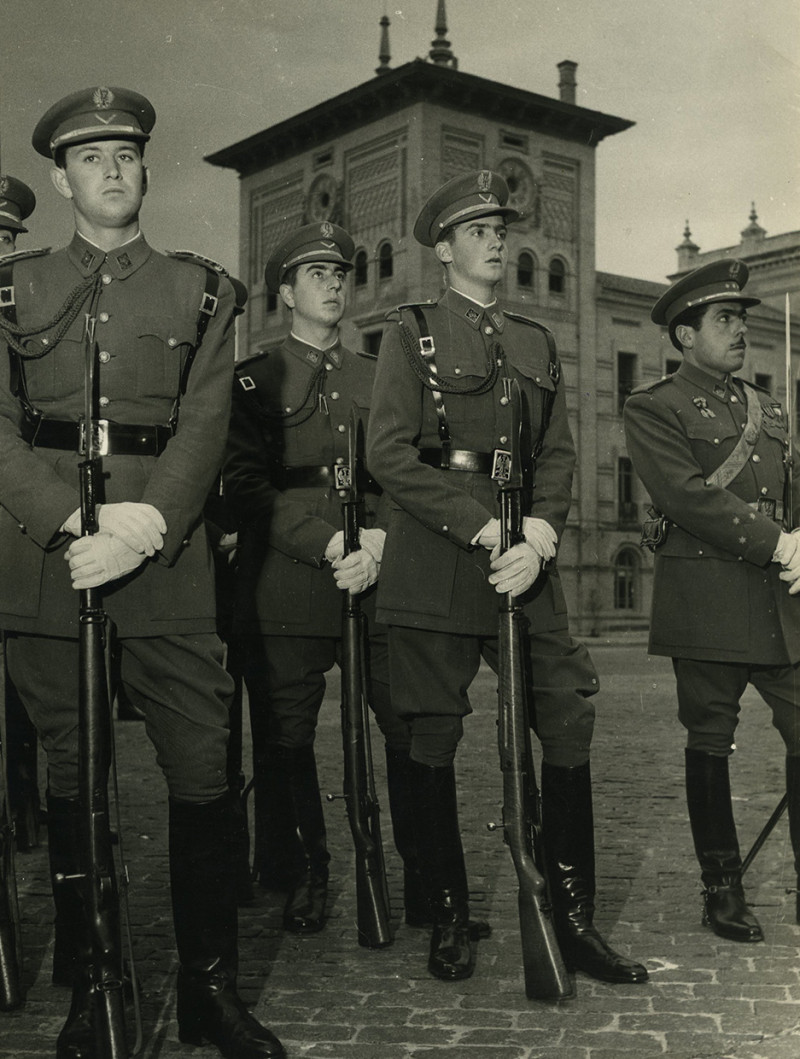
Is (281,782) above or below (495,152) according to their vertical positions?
below

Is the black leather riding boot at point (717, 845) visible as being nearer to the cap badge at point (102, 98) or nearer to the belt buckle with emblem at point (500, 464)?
the belt buckle with emblem at point (500, 464)

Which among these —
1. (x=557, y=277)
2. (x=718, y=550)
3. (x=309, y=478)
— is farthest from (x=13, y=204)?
(x=557, y=277)

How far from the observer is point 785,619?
4.30 metres

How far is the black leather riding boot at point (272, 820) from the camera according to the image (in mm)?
4625

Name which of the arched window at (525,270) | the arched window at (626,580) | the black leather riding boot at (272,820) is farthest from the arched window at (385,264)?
the arched window at (626,580)

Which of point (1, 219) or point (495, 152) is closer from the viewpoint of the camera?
point (1, 219)

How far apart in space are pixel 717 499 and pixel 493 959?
159 centimetres

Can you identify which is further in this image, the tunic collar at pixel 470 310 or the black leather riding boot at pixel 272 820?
the black leather riding boot at pixel 272 820

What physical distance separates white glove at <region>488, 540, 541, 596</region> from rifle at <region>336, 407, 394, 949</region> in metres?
0.65

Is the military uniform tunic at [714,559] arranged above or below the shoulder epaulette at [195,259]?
below

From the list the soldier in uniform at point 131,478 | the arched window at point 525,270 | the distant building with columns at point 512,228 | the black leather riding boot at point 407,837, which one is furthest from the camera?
the arched window at point 525,270

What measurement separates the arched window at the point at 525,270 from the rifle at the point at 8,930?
619 inches

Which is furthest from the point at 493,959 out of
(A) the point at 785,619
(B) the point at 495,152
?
(B) the point at 495,152

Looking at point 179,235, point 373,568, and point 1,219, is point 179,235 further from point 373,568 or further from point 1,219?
point 373,568
